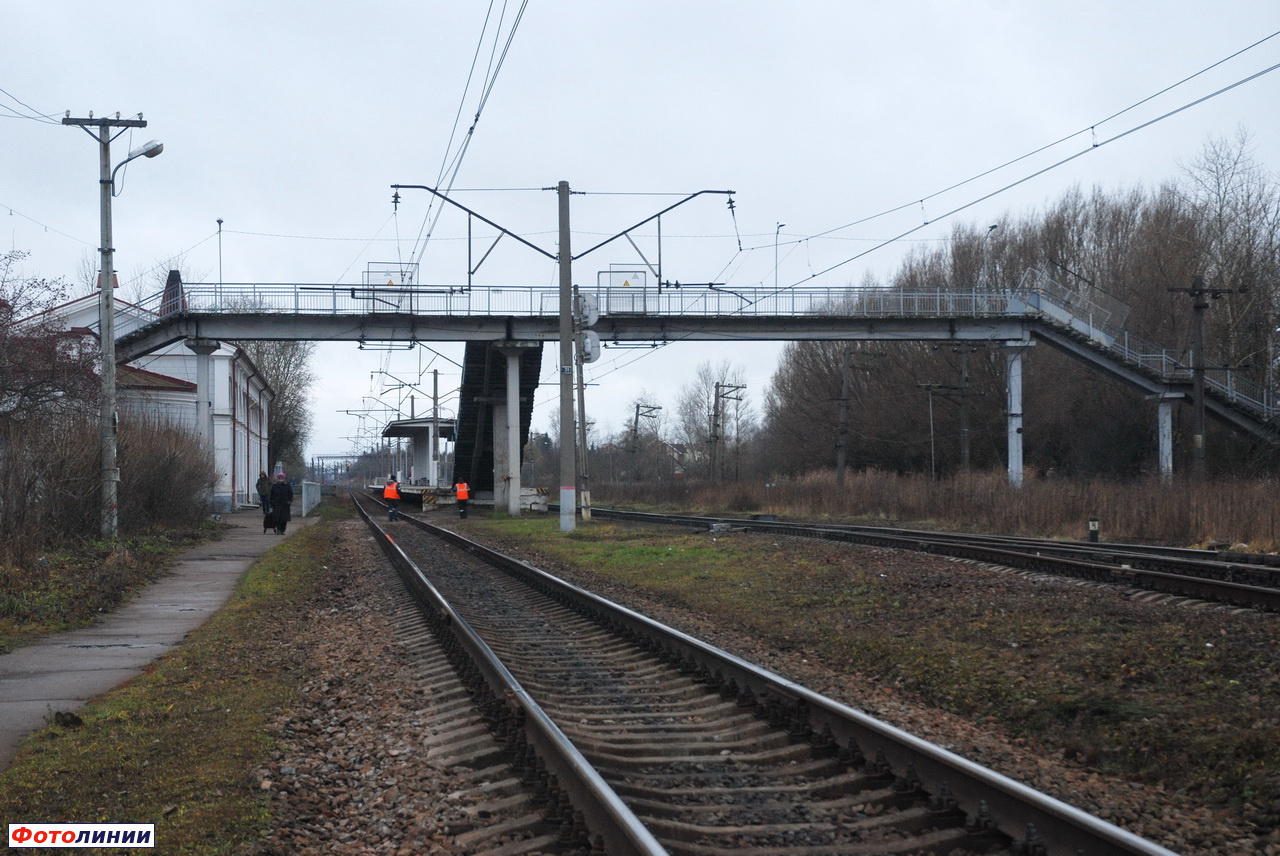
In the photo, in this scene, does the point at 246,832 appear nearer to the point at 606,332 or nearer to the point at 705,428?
the point at 606,332

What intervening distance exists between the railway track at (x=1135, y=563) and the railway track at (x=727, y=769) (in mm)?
7287

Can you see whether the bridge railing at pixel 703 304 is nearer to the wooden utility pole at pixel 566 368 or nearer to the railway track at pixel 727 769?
the wooden utility pole at pixel 566 368

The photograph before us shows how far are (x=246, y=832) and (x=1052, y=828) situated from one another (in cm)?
369

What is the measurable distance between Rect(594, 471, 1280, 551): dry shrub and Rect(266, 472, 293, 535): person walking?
1872 cm

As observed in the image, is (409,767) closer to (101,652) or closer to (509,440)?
(101,652)

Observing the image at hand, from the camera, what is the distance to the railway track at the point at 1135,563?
43.4ft

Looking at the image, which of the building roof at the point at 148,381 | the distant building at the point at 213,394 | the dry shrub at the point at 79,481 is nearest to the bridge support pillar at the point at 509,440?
the distant building at the point at 213,394

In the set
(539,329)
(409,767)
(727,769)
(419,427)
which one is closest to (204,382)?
(539,329)

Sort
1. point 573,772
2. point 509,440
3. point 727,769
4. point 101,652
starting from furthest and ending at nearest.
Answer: point 509,440
point 101,652
point 727,769
point 573,772

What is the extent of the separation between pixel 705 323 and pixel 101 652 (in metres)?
30.5

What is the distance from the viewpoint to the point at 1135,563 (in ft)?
58.0

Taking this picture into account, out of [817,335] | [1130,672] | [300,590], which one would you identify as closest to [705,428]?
[817,335]

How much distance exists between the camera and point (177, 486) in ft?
95.8

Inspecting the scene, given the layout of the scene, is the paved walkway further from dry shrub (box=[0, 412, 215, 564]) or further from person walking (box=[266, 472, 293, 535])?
person walking (box=[266, 472, 293, 535])
